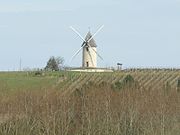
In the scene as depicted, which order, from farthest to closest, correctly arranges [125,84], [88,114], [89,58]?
[89,58] < [125,84] < [88,114]

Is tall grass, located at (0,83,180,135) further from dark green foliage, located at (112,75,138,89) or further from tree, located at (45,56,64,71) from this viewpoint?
tree, located at (45,56,64,71)

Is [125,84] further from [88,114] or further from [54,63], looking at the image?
[54,63]

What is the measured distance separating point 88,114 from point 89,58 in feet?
219

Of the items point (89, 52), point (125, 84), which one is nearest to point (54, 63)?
point (89, 52)

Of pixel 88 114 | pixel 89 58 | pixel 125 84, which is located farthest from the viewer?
pixel 89 58

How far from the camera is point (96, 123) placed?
28.6m

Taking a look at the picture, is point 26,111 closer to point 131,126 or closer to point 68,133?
point 68,133

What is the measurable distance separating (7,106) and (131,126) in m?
5.71

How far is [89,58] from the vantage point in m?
95.7

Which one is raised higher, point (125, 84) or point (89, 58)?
point (89, 58)

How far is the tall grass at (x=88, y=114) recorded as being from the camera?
27.4 metres

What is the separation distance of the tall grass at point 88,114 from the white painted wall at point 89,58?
207ft

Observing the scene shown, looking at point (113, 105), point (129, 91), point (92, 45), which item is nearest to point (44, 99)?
point (113, 105)

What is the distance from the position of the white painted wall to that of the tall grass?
63124mm
